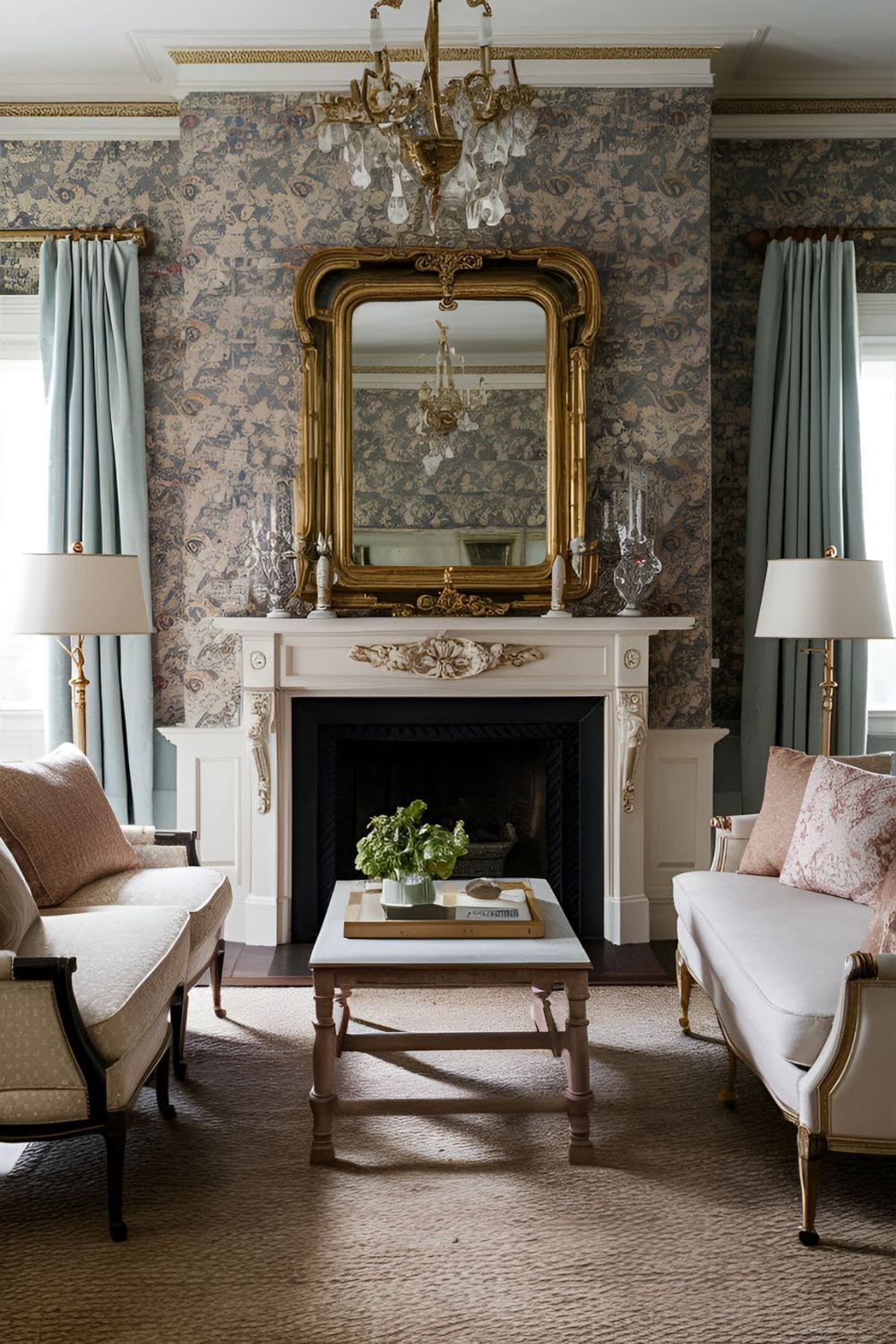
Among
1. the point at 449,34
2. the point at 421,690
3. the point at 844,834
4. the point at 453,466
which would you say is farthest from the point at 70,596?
the point at 449,34

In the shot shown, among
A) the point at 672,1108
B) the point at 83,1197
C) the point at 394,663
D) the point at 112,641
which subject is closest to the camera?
the point at 83,1197

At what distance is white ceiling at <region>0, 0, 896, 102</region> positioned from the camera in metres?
4.07

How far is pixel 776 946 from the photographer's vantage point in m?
2.65

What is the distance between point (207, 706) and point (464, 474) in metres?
1.37

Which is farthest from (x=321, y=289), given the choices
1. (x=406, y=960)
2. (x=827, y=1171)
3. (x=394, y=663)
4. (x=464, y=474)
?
(x=827, y=1171)

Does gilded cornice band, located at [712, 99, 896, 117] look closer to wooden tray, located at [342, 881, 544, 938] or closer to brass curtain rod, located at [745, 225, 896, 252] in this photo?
brass curtain rod, located at [745, 225, 896, 252]

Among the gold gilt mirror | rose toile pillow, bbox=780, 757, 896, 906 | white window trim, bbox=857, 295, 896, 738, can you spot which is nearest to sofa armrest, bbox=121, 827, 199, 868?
the gold gilt mirror

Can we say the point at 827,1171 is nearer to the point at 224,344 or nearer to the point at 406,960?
the point at 406,960

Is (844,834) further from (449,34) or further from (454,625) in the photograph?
(449,34)

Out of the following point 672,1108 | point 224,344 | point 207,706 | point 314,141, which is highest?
point 314,141

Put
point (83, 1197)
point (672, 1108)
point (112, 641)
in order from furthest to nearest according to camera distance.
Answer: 1. point (112, 641)
2. point (672, 1108)
3. point (83, 1197)

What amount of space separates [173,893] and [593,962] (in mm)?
1666

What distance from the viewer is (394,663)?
4336mm

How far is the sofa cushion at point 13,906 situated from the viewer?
2.48m
